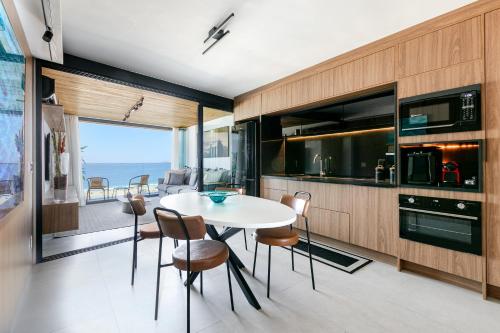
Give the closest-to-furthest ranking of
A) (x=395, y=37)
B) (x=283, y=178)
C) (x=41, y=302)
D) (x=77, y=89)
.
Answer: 1. (x=41, y=302)
2. (x=395, y=37)
3. (x=283, y=178)
4. (x=77, y=89)

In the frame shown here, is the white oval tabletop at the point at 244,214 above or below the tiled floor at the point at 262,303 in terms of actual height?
above

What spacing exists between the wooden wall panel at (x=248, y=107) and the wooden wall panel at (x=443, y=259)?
313 cm

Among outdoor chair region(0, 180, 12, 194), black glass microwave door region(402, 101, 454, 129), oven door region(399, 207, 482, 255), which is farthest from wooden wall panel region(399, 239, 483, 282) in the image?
outdoor chair region(0, 180, 12, 194)

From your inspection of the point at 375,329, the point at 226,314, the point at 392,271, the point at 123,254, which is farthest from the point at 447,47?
the point at 123,254

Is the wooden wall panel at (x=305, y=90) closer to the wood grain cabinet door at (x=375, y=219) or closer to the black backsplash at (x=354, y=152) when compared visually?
the black backsplash at (x=354, y=152)

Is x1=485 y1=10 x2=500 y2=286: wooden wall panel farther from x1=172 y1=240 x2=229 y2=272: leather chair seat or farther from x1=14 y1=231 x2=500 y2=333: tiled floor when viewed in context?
x1=172 y1=240 x2=229 y2=272: leather chair seat

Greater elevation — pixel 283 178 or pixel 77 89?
pixel 77 89

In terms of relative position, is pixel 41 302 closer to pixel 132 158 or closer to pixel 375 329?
pixel 375 329

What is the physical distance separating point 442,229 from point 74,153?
7693 mm

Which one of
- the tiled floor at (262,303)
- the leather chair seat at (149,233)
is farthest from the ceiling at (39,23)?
the tiled floor at (262,303)

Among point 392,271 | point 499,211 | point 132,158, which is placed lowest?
point 392,271

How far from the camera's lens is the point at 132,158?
56.4 feet

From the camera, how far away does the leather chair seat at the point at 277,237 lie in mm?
1982

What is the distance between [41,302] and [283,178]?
3198 mm
